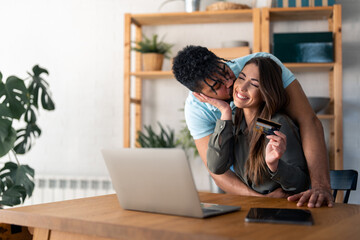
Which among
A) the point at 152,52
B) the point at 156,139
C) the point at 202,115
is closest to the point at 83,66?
the point at 152,52

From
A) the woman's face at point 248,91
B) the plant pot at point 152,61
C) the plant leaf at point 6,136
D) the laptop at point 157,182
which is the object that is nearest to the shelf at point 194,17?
the plant pot at point 152,61

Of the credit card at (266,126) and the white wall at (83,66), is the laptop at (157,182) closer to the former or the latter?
the credit card at (266,126)

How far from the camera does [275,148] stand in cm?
134

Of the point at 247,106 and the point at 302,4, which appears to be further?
the point at 302,4

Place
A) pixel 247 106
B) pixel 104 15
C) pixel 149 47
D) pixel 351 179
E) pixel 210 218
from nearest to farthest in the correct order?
pixel 210 218
pixel 247 106
pixel 351 179
pixel 149 47
pixel 104 15

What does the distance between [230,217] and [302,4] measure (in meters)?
2.44

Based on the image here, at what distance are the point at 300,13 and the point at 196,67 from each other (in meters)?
1.92

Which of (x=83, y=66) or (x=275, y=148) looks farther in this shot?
(x=83, y=66)

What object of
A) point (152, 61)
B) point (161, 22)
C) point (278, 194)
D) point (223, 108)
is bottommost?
point (278, 194)

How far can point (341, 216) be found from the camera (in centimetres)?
119

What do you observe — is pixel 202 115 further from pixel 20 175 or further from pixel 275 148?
pixel 20 175

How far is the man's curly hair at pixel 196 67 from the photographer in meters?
1.67

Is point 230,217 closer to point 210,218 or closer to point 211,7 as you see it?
point 210,218

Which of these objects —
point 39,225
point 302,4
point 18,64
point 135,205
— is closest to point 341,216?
point 135,205
